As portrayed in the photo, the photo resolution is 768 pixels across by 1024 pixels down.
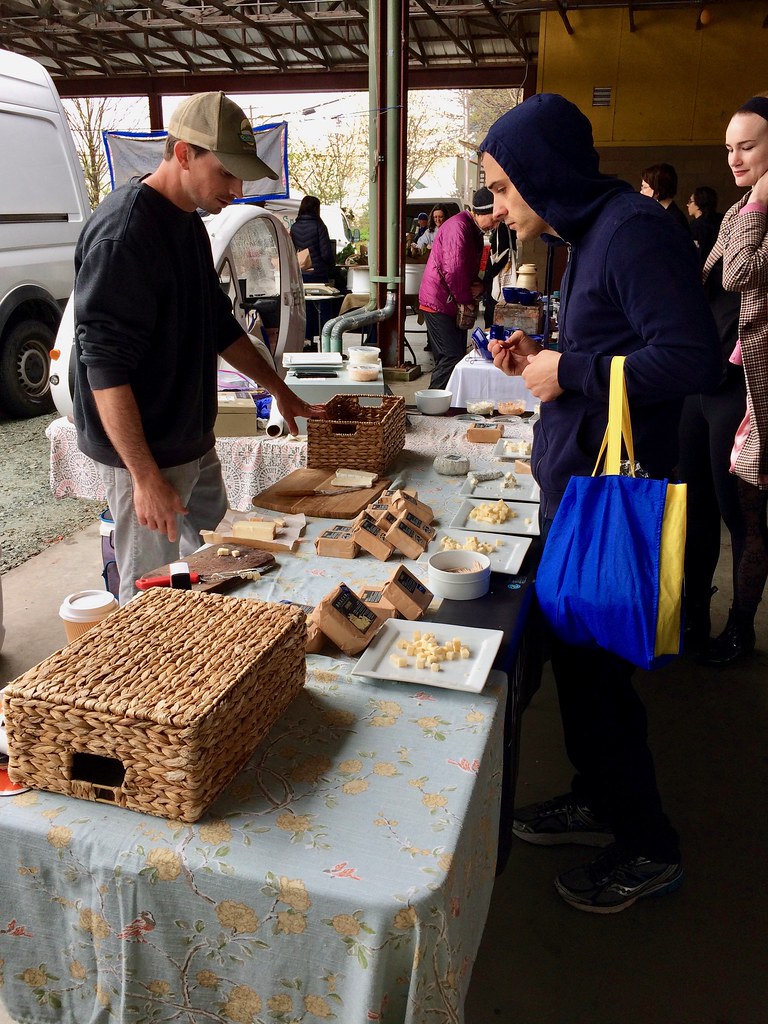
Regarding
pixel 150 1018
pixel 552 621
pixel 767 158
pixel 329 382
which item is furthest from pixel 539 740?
pixel 767 158

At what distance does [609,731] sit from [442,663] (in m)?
0.50

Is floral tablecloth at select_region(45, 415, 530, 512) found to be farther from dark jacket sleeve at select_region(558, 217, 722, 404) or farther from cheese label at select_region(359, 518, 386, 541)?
dark jacket sleeve at select_region(558, 217, 722, 404)

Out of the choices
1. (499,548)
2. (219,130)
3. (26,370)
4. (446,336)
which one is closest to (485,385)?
(446,336)

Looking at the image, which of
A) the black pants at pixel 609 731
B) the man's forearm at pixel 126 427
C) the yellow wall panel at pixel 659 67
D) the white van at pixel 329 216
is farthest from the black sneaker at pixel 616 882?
the yellow wall panel at pixel 659 67

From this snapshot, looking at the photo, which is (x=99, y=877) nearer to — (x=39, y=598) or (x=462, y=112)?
(x=39, y=598)

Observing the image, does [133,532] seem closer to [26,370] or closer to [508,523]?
[508,523]

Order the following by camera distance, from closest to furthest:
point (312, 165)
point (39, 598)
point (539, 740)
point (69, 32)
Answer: point (539, 740) → point (39, 598) → point (69, 32) → point (312, 165)

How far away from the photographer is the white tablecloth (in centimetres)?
397

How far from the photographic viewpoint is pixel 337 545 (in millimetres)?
1868

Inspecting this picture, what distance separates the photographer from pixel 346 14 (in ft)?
35.5

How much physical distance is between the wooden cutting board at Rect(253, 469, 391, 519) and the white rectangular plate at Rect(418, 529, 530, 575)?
0.28 m

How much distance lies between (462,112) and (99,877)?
20319 millimetres

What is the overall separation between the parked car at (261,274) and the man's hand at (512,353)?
3202 mm

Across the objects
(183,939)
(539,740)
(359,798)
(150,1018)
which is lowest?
(539,740)
